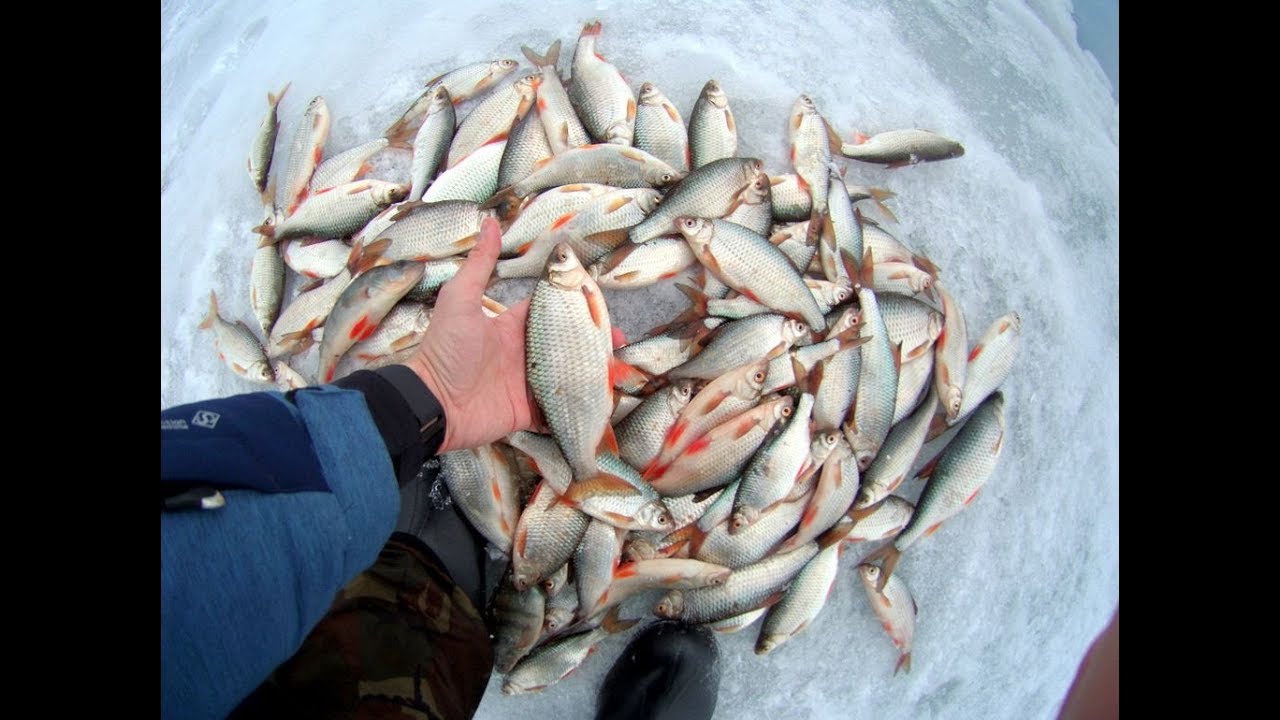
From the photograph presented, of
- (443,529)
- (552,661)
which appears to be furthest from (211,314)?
(552,661)

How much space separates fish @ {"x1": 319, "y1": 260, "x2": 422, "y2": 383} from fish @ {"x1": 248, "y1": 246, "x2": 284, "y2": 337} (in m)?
0.36

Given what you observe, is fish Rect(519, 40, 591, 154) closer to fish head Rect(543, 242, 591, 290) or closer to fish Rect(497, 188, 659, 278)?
fish Rect(497, 188, 659, 278)

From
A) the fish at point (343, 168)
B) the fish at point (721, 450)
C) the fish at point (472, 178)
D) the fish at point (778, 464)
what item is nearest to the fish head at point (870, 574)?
the fish at point (778, 464)

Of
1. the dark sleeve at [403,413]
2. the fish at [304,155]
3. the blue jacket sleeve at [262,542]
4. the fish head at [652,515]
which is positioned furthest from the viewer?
the fish at [304,155]

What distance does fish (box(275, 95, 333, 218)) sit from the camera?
2.30 meters

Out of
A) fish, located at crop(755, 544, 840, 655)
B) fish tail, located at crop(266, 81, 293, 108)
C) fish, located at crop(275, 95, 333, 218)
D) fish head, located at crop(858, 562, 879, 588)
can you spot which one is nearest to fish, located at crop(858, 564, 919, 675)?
fish head, located at crop(858, 562, 879, 588)

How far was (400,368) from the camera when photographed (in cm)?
171

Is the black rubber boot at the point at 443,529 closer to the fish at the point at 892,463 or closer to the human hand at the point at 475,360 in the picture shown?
the human hand at the point at 475,360

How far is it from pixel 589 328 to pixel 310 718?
39.7 inches

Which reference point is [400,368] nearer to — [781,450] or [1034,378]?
[781,450]

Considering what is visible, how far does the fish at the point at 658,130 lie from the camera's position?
2.22 m

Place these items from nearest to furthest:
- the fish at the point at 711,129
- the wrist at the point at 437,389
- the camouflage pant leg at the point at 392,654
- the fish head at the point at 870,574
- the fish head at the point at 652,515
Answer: the camouflage pant leg at the point at 392,654 → the wrist at the point at 437,389 → the fish head at the point at 652,515 → the fish head at the point at 870,574 → the fish at the point at 711,129

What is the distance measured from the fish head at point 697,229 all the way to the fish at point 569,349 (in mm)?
338

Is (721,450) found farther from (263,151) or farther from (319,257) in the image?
(263,151)
